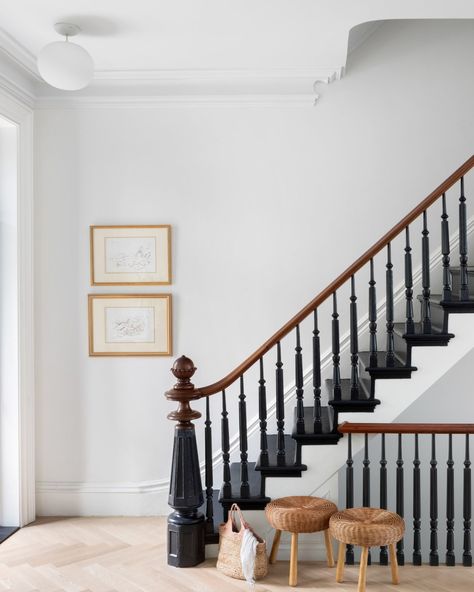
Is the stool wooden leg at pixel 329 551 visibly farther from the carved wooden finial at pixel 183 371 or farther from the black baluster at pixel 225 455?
the carved wooden finial at pixel 183 371

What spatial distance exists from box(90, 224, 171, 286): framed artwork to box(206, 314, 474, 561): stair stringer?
1.62 metres

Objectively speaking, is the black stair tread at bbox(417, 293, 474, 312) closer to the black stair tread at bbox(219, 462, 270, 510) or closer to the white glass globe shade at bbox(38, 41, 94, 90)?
the black stair tread at bbox(219, 462, 270, 510)

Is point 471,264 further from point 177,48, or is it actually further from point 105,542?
point 105,542

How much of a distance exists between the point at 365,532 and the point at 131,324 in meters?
2.16

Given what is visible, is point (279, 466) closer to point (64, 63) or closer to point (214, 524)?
point (214, 524)

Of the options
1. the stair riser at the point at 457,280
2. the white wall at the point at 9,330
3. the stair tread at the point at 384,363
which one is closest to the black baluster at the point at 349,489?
the stair tread at the point at 384,363

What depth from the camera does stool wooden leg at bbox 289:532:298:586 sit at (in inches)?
128

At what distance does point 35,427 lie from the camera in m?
4.42

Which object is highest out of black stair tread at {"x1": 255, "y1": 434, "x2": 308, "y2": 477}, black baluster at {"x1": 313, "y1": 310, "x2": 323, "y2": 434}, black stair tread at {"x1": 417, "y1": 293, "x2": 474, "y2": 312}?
black stair tread at {"x1": 417, "y1": 293, "x2": 474, "y2": 312}

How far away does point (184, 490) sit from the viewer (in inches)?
137

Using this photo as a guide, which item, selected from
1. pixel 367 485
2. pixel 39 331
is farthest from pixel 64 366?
pixel 367 485

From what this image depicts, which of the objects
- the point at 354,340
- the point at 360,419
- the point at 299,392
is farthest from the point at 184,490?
the point at 354,340

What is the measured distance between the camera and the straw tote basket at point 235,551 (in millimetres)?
3291

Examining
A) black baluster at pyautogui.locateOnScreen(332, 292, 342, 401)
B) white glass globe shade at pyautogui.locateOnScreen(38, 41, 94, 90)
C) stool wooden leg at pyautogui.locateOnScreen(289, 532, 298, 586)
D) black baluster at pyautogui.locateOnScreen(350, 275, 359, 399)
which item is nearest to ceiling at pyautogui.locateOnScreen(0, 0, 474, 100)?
white glass globe shade at pyautogui.locateOnScreen(38, 41, 94, 90)
